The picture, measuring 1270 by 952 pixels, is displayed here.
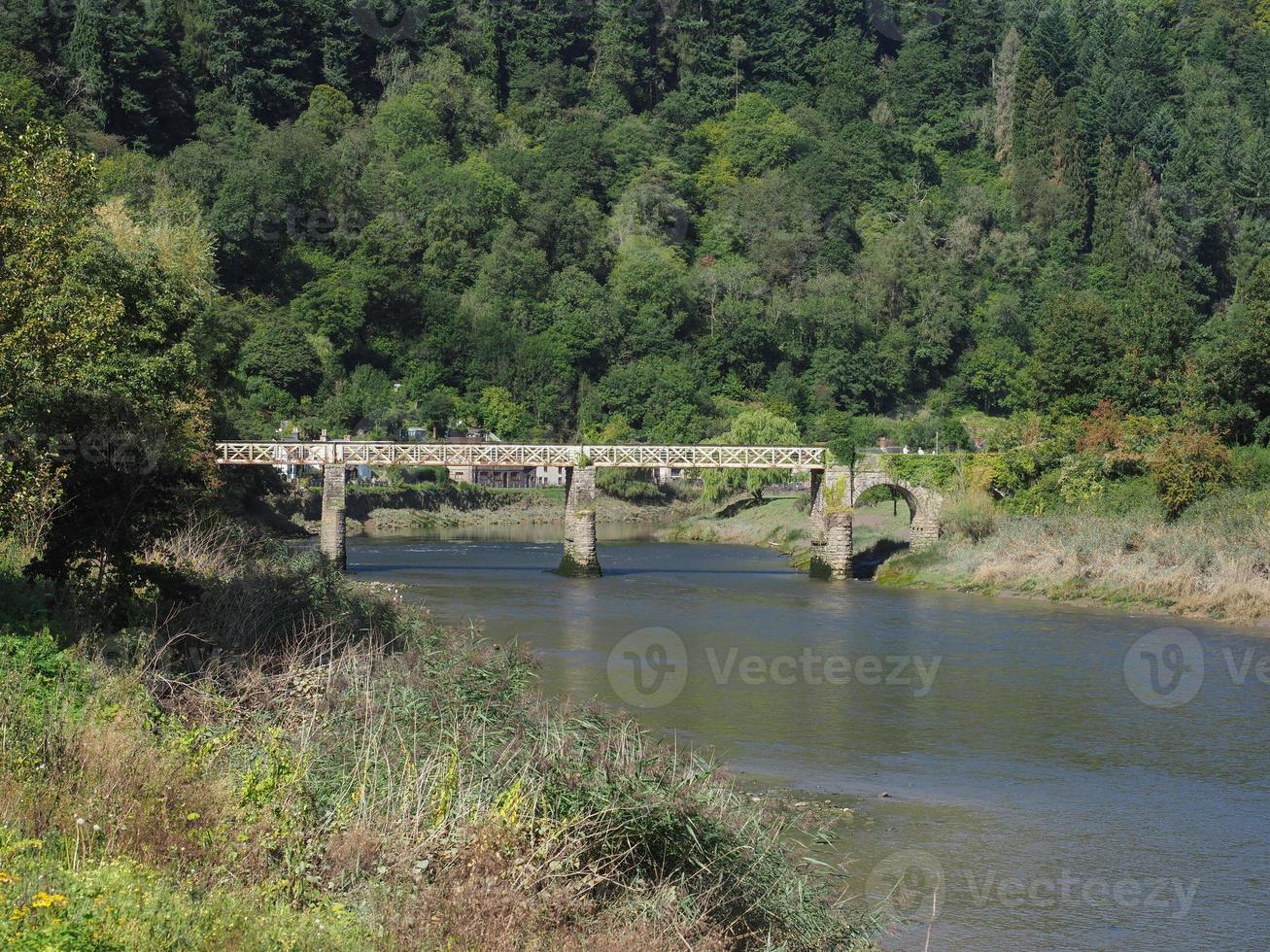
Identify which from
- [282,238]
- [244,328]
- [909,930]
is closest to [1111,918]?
[909,930]

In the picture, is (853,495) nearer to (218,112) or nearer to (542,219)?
(542,219)

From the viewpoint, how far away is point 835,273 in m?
104

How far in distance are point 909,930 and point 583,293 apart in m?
79.5

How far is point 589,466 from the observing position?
53875 millimetres

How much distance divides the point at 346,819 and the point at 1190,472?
124ft

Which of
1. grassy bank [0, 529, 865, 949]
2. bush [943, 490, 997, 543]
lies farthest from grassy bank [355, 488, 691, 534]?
grassy bank [0, 529, 865, 949]

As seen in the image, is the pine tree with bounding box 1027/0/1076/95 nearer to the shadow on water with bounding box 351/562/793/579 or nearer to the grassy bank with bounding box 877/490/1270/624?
the shadow on water with bounding box 351/562/793/579

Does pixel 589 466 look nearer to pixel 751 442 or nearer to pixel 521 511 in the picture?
pixel 751 442

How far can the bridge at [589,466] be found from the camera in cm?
5162

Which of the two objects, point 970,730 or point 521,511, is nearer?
point 970,730

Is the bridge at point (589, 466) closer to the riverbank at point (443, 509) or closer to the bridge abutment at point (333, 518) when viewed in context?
the bridge abutment at point (333, 518)

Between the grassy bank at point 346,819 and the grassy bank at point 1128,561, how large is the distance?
1027 inches

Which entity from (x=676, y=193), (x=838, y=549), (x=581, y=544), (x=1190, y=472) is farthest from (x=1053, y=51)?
(x=581, y=544)

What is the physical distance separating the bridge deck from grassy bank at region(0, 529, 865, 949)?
118ft
